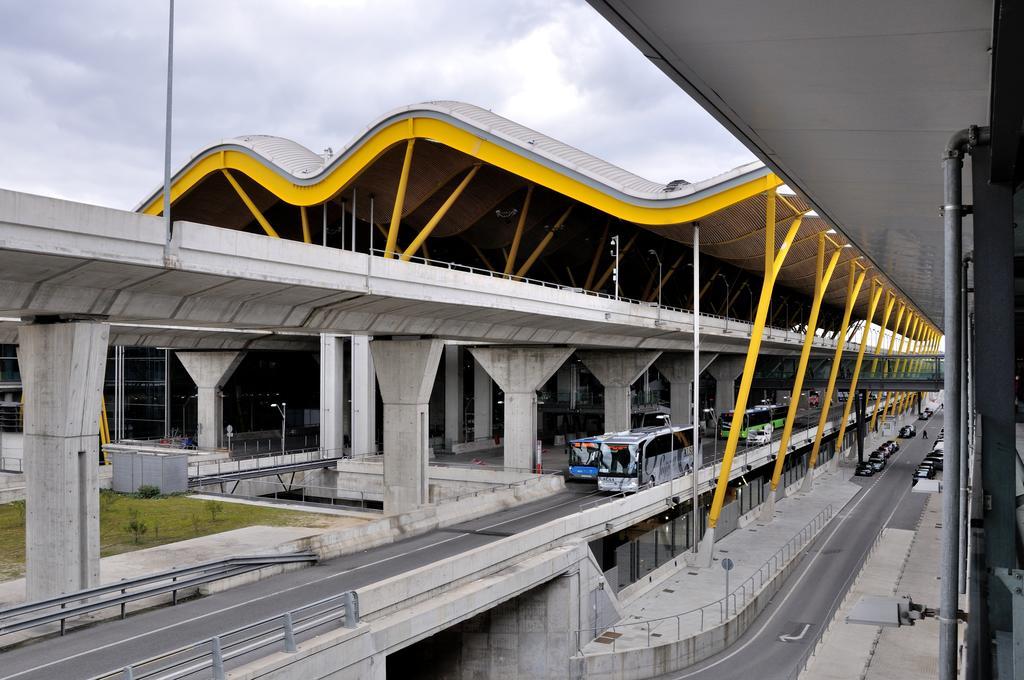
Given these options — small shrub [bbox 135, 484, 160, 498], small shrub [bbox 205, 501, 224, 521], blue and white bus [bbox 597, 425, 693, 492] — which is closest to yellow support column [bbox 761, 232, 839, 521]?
blue and white bus [bbox 597, 425, 693, 492]

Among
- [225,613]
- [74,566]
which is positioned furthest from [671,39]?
[74,566]

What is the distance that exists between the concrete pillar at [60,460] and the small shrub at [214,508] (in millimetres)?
13911

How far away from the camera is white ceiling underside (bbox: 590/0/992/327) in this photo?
19.9 feet

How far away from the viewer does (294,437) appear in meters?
72.4

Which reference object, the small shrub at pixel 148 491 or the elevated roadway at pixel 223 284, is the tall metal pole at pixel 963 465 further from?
the small shrub at pixel 148 491

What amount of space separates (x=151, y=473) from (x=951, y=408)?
39869 millimetres

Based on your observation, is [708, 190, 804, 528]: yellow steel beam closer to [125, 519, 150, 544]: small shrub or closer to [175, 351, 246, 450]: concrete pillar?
[125, 519, 150, 544]: small shrub

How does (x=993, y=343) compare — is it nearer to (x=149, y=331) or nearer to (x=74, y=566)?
(x=74, y=566)

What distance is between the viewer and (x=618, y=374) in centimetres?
5091

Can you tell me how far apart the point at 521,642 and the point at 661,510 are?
12769 mm

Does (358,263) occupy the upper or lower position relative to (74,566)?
upper

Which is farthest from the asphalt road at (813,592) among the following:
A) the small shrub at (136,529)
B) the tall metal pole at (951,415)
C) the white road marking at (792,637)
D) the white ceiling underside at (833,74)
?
the tall metal pole at (951,415)

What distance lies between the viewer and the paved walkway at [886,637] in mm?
22078

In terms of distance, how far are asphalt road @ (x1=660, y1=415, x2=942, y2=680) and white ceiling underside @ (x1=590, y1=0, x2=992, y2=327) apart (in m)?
18.8
